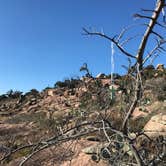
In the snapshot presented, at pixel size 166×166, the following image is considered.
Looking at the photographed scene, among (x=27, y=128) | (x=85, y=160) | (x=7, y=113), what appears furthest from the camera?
(x=7, y=113)

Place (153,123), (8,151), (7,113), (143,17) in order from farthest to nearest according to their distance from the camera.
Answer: (7,113), (153,123), (8,151), (143,17)

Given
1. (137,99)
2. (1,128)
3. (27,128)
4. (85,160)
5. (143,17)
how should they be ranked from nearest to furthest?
(143,17)
(137,99)
(85,160)
(27,128)
(1,128)

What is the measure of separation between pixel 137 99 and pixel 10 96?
146 feet

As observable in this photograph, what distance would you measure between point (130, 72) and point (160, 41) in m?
0.38

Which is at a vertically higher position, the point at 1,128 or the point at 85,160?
the point at 1,128

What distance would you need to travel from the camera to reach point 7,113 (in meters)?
33.3

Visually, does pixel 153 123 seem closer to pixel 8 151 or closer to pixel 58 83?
pixel 8 151

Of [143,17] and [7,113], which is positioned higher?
[7,113]

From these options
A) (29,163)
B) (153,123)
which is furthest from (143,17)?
(153,123)

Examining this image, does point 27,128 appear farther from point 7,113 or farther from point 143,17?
point 143,17

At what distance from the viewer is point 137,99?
2.97 m

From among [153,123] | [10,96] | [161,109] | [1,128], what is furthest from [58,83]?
[153,123]

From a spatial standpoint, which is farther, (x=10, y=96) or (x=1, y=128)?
(x=10, y=96)

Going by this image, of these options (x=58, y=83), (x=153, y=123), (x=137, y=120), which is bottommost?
(x=153, y=123)
